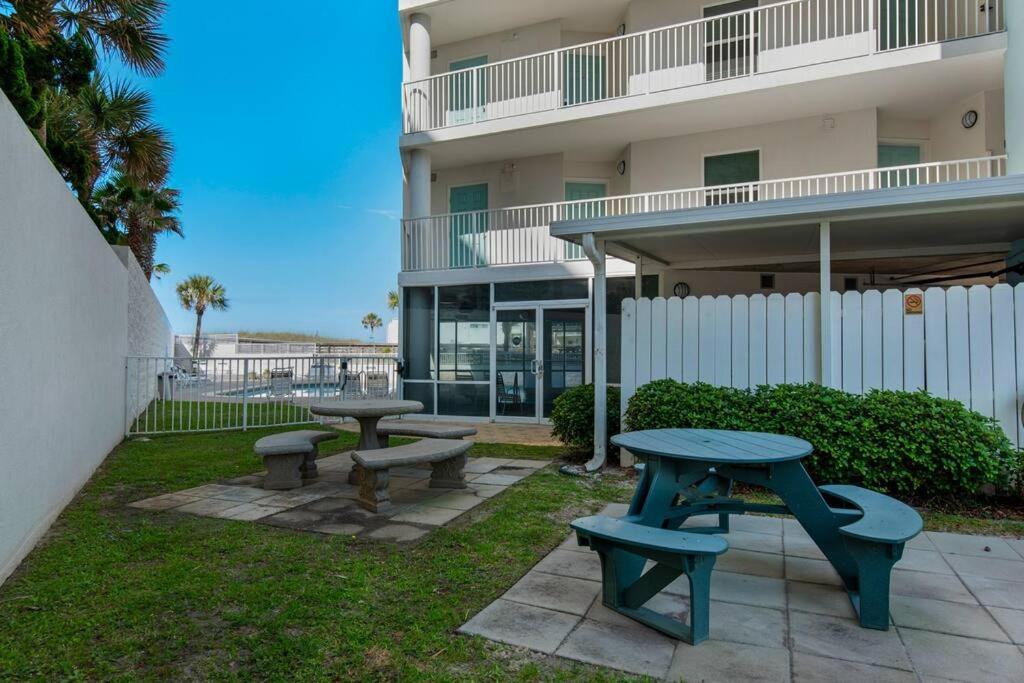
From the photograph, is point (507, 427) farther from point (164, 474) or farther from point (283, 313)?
point (283, 313)

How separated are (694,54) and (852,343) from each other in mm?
7886

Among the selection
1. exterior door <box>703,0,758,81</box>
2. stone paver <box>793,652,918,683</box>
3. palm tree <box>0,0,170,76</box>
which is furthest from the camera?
exterior door <box>703,0,758,81</box>

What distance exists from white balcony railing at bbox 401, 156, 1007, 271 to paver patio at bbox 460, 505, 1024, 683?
25.9ft

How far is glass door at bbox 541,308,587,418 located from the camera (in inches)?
434

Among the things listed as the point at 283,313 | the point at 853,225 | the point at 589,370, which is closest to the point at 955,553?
the point at 853,225

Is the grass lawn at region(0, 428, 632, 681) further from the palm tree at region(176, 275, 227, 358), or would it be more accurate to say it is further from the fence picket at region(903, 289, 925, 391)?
the palm tree at region(176, 275, 227, 358)

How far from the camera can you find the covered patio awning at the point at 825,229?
5273mm

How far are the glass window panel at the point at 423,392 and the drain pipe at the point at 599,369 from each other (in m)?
5.63

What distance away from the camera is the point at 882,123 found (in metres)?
10.8

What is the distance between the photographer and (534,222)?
12.1 metres

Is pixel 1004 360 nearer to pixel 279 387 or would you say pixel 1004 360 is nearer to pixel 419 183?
pixel 419 183

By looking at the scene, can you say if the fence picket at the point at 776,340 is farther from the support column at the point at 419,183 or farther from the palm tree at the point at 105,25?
the palm tree at the point at 105,25

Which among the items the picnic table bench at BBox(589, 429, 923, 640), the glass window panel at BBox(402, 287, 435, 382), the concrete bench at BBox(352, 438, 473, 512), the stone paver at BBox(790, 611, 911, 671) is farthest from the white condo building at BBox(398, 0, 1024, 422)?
the stone paver at BBox(790, 611, 911, 671)

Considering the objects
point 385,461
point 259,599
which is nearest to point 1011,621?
point 259,599
